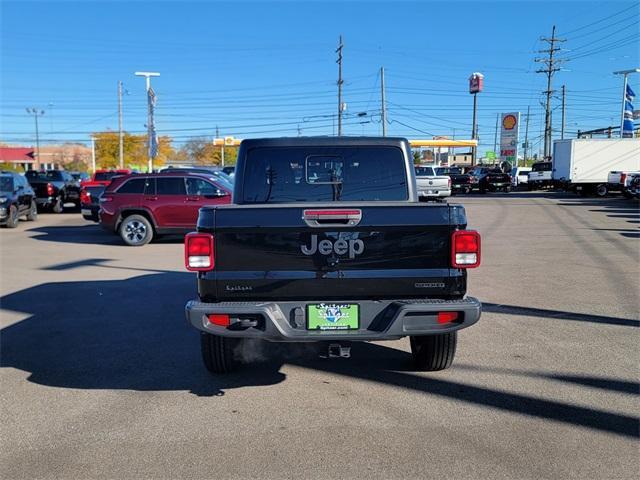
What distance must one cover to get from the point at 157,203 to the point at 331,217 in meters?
10.9

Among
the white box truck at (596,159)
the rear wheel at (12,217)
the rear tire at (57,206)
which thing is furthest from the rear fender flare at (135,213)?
the white box truck at (596,159)

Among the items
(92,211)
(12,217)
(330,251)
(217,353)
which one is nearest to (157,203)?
(92,211)

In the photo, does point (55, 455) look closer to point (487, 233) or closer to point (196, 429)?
point (196, 429)

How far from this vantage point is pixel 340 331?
4.03 meters

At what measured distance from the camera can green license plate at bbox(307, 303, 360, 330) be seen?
13.2 feet

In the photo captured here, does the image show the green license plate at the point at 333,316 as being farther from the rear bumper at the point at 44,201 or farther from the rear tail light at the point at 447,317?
the rear bumper at the point at 44,201

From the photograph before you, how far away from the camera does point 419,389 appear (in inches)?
179

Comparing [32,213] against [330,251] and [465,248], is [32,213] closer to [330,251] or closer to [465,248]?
[330,251]

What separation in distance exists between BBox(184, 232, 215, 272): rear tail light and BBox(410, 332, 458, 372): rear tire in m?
2.00

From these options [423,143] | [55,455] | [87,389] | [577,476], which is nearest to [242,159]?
[87,389]

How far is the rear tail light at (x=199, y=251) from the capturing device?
13.1 ft

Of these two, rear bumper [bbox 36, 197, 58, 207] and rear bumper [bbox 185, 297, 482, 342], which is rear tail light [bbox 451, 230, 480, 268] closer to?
rear bumper [bbox 185, 297, 482, 342]

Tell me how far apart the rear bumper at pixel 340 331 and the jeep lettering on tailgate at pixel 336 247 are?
36 centimetres

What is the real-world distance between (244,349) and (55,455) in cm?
234
